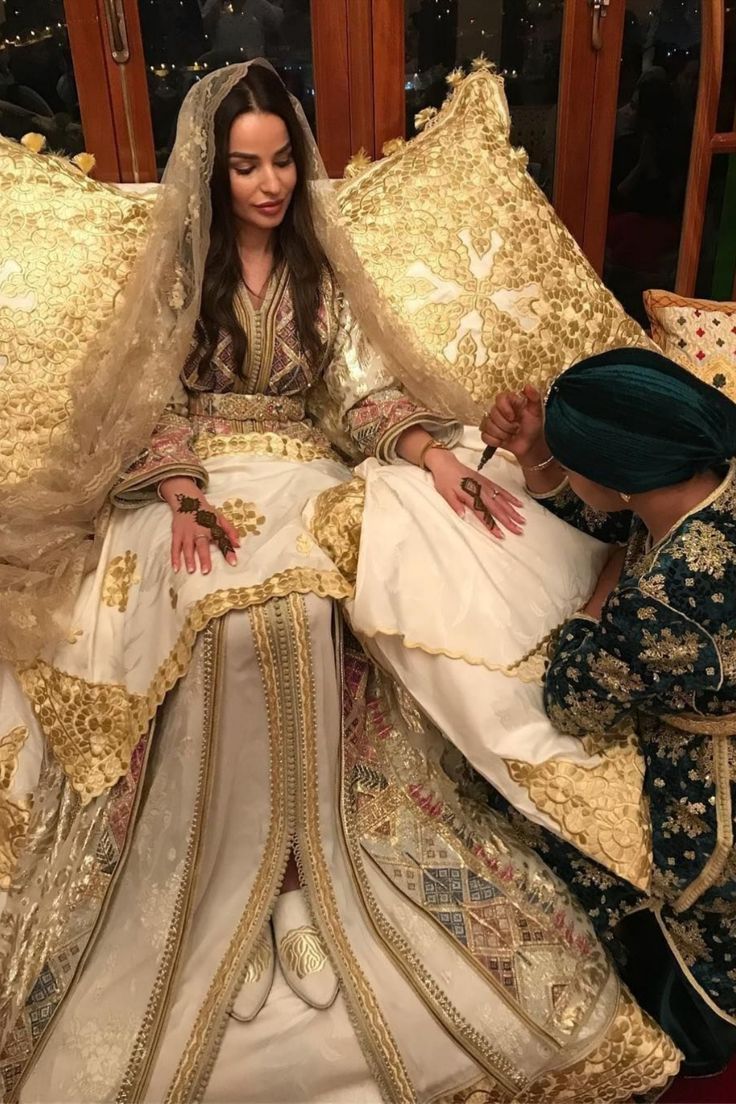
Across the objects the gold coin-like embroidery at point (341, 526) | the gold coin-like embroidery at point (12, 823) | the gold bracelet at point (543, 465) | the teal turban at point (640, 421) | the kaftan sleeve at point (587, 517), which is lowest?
the gold coin-like embroidery at point (12, 823)

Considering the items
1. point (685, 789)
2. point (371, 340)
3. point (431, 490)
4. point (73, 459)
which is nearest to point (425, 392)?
point (371, 340)

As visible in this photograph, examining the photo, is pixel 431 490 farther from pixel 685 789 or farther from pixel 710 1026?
pixel 710 1026

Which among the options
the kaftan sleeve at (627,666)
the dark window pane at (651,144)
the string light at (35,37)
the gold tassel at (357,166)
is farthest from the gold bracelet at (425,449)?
the string light at (35,37)

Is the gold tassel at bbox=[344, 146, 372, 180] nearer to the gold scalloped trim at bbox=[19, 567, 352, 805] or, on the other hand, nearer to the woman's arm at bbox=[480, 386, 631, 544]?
the woman's arm at bbox=[480, 386, 631, 544]

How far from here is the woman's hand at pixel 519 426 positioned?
4.40ft

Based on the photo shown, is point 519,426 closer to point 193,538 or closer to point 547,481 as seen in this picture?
point 547,481

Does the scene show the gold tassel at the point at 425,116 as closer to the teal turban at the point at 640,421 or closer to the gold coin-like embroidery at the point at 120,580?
the teal turban at the point at 640,421

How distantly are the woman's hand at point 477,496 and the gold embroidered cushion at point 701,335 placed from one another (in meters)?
0.61

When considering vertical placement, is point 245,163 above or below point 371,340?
above

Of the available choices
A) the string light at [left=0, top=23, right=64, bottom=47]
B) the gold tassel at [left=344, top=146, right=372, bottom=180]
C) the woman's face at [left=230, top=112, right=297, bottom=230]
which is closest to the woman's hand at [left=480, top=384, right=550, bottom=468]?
the woman's face at [left=230, top=112, right=297, bottom=230]

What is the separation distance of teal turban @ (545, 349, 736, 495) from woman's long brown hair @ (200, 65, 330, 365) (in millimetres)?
596

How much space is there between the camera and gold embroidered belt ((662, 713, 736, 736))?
115 centimetres

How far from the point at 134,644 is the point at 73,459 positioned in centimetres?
33

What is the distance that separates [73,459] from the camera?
4.70ft
